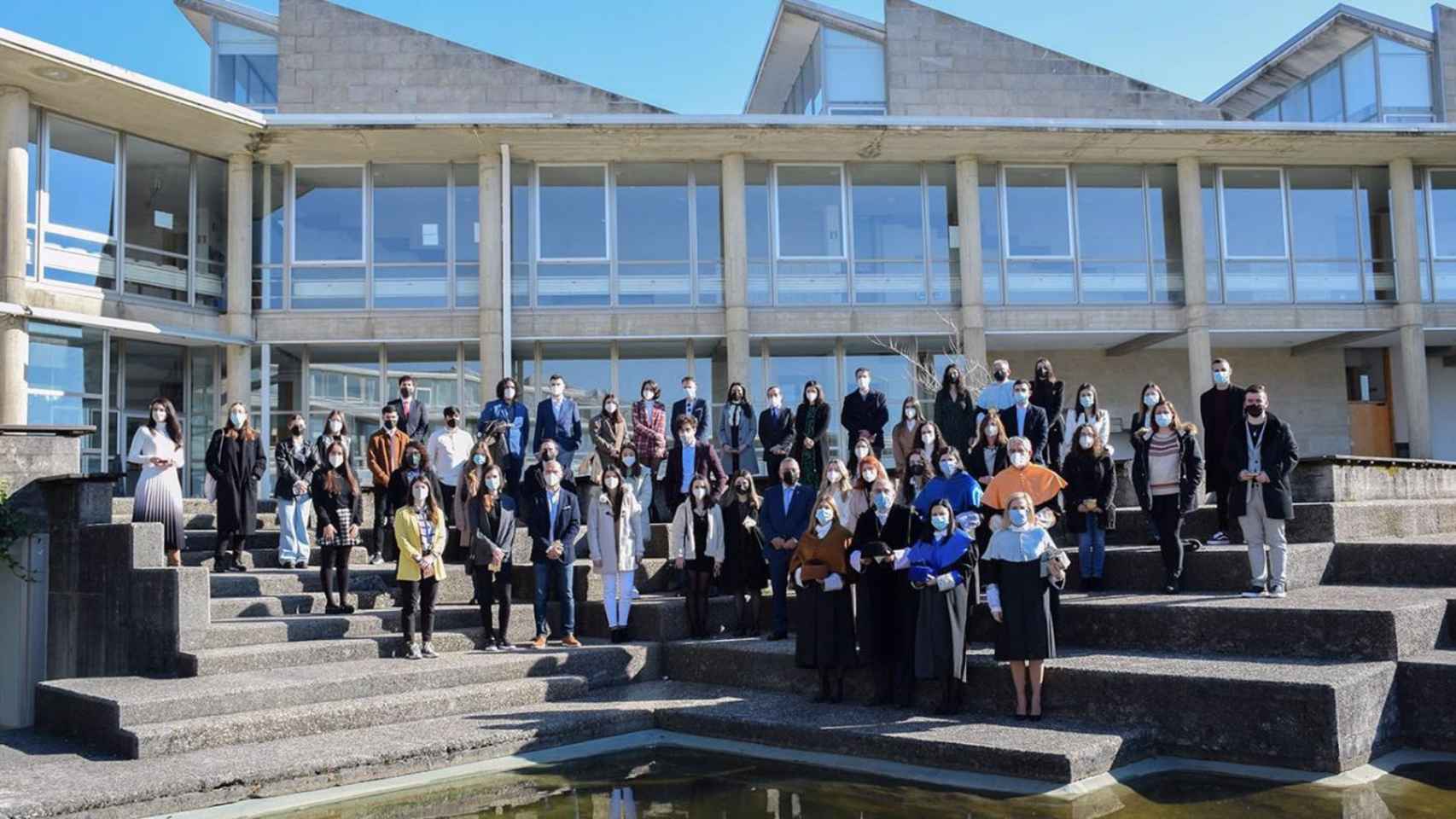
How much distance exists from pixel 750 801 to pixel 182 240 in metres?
16.4

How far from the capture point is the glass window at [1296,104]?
87.6 feet

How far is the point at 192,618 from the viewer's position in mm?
10047

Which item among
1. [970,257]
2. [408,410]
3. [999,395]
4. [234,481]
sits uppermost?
[970,257]

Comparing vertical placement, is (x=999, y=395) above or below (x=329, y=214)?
below

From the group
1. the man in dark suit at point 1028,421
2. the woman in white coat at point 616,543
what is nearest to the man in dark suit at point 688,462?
the woman in white coat at point 616,543

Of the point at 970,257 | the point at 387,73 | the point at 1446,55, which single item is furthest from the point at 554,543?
the point at 1446,55

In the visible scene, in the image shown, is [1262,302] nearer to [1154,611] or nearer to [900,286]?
[900,286]

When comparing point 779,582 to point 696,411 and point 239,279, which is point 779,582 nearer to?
point 696,411

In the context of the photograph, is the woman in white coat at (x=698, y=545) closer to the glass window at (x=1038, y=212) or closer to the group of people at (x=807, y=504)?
the group of people at (x=807, y=504)

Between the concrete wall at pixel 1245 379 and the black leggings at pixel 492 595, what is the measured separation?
14013mm

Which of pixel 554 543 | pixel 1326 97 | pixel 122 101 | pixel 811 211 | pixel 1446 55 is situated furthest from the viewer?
pixel 1326 97

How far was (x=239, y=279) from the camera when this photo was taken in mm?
20266

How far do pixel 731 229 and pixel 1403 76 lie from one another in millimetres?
13882

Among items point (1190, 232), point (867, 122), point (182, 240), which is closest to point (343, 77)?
point (182, 240)
